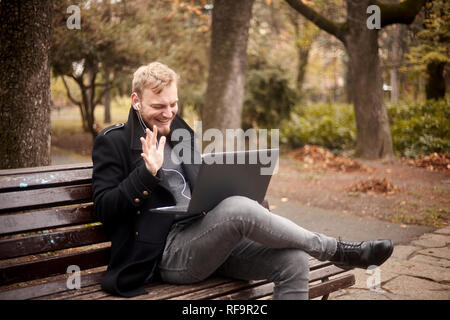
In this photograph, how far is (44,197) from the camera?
268 cm

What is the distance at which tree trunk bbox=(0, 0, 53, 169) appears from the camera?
3641mm

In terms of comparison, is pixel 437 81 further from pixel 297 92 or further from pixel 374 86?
pixel 374 86

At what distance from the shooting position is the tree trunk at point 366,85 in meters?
9.67

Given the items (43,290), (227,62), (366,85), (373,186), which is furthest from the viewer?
(366,85)

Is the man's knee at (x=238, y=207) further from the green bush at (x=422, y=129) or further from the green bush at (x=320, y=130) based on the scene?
the green bush at (x=320, y=130)

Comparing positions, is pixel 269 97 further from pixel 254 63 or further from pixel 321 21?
pixel 321 21

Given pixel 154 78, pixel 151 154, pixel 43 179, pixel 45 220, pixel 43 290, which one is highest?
pixel 154 78

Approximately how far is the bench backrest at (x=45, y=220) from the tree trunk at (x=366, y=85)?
8.23 metres

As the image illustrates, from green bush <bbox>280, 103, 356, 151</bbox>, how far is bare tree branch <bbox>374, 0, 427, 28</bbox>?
10.9 feet

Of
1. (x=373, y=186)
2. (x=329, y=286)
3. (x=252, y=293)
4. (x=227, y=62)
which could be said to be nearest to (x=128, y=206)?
(x=252, y=293)

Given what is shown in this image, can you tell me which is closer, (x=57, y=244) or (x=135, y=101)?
(x=57, y=244)

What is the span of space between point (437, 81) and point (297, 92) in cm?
437

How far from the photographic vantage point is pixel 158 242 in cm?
268

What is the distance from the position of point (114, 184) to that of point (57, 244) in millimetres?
501
